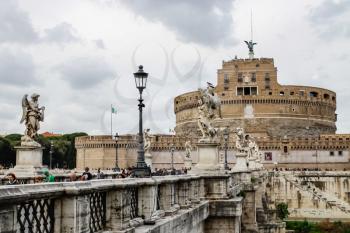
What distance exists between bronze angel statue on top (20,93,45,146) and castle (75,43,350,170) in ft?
260

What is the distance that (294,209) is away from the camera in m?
67.6

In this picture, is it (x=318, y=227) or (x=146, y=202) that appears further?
(x=318, y=227)

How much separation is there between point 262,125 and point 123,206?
104m

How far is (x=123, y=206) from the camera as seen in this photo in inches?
309

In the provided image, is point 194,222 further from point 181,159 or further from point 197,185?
point 181,159

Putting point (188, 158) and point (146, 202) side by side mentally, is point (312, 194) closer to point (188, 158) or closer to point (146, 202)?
point (188, 158)

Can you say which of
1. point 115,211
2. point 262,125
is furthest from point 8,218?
point 262,125

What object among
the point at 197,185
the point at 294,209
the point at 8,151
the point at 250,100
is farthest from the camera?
the point at 250,100

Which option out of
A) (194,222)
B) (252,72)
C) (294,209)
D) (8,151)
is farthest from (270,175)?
(194,222)

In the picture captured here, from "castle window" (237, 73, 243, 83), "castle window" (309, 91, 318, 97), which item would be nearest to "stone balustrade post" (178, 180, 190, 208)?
"castle window" (237, 73, 243, 83)

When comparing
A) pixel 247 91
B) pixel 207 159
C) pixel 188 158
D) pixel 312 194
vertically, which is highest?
pixel 247 91

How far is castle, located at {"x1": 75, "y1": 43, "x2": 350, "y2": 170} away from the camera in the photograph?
10250cm

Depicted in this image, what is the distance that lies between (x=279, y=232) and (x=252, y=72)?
74.7m

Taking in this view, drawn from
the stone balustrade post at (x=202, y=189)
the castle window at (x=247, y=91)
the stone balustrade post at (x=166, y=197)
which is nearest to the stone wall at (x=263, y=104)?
the castle window at (x=247, y=91)
